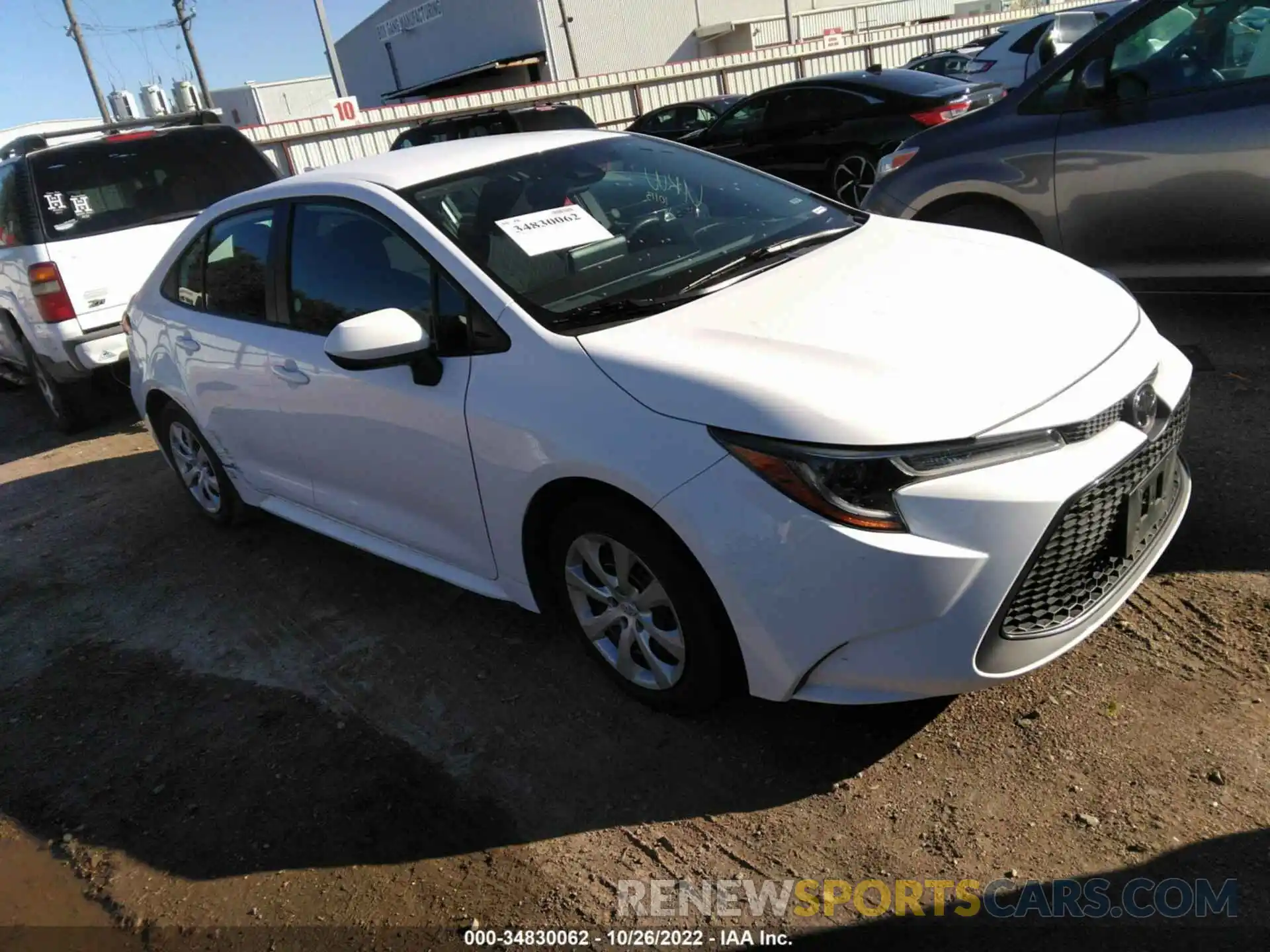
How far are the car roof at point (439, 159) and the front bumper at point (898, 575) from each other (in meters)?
1.73

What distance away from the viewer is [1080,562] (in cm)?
248

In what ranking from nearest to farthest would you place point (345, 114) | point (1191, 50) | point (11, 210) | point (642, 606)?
point (642, 606), point (1191, 50), point (11, 210), point (345, 114)

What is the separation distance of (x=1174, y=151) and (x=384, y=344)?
374 cm

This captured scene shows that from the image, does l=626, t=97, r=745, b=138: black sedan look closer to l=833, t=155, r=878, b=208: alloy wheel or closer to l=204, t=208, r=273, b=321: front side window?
l=833, t=155, r=878, b=208: alloy wheel

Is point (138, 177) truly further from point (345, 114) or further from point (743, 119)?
point (345, 114)

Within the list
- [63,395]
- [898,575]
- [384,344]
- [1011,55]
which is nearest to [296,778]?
[384,344]

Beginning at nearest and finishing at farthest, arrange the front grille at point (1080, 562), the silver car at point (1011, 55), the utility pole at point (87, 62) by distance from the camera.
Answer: the front grille at point (1080, 562)
the silver car at point (1011, 55)
the utility pole at point (87, 62)

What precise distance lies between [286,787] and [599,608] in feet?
3.71

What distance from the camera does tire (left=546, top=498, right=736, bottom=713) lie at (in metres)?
2.62

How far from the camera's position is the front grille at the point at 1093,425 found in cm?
240

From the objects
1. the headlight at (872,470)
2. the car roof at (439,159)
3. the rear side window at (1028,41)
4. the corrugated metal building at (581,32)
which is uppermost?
the corrugated metal building at (581,32)

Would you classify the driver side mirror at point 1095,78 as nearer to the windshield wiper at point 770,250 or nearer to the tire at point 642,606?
the windshield wiper at point 770,250

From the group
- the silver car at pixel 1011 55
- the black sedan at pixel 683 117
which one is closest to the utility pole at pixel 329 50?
the black sedan at pixel 683 117

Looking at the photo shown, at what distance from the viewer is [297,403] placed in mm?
3793
